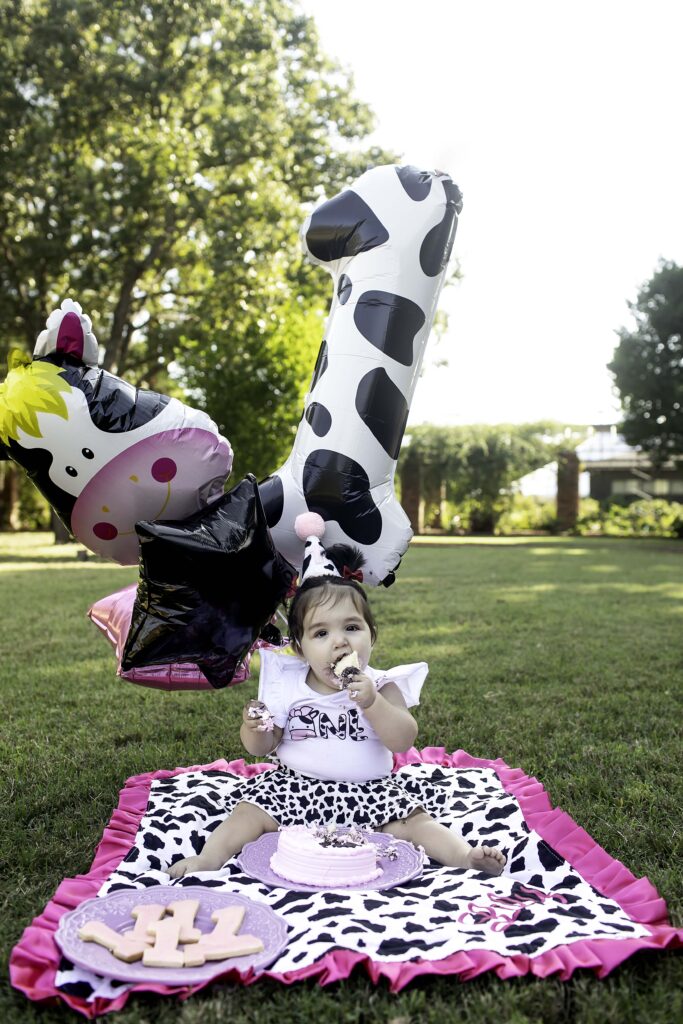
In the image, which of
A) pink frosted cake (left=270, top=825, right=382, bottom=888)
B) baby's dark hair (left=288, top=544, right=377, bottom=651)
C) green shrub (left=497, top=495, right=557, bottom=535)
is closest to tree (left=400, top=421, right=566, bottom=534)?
green shrub (left=497, top=495, right=557, bottom=535)

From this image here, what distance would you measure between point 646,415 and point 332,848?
17.3 m

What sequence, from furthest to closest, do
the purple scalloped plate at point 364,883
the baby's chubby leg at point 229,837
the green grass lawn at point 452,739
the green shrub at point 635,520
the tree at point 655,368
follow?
the green shrub at point 635,520, the tree at point 655,368, the baby's chubby leg at point 229,837, the purple scalloped plate at point 364,883, the green grass lawn at point 452,739

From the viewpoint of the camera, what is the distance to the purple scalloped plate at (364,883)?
6.95 feet

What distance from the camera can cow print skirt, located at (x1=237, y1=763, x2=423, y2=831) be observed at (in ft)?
7.95

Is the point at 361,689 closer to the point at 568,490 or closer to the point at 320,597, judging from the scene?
the point at 320,597

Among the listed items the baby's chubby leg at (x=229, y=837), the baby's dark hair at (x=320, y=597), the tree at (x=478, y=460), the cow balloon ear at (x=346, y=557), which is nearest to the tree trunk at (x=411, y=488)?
the tree at (x=478, y=460)

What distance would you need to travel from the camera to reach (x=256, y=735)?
2441mm

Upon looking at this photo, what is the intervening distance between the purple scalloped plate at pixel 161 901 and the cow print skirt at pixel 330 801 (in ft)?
1.37

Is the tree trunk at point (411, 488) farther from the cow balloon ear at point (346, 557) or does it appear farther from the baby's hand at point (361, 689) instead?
the baby's hand at point (361, 689)

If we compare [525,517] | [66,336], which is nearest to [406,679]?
[66,336]

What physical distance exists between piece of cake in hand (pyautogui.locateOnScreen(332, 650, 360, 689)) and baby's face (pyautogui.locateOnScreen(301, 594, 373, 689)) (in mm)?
38

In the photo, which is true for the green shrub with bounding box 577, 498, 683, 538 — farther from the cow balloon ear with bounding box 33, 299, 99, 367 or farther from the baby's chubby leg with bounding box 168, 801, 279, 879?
the cow balloon ear with bounding box 33, 299, 99, 367

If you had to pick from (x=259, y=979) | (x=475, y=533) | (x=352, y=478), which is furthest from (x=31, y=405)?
(x=475, y=533)

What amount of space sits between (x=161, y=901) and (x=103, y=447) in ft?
3.81
